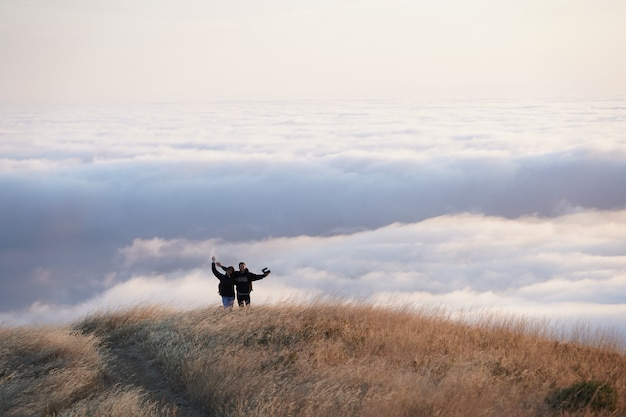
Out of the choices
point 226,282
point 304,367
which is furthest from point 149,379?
point 226,282

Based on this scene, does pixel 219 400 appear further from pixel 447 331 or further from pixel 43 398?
pixel 447 331

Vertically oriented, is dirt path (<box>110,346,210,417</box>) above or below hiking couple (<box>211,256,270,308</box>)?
below

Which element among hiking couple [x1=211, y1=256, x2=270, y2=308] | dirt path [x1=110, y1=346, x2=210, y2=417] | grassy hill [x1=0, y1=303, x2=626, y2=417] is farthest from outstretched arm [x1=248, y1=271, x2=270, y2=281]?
dirt path [x1=110, y1=346, x2=210, y2=417]

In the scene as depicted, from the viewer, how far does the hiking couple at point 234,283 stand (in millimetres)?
21344

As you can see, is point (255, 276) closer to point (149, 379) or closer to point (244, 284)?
point (244, 284)

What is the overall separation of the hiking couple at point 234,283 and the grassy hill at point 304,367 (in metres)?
1.02

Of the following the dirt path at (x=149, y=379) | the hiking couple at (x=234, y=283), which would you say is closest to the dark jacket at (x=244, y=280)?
the hiking couple at (x=234, y=283)

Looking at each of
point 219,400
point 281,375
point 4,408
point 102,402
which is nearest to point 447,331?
point 281,375

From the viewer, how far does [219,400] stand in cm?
1349

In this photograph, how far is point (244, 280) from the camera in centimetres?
2133

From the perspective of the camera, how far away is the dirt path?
1381cm

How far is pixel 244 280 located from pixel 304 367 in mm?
6630

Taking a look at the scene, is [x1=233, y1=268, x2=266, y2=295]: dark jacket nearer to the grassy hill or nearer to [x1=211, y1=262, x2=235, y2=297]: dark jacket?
[x1=211, y1=262, x2=235, y2=297]: dark jacket

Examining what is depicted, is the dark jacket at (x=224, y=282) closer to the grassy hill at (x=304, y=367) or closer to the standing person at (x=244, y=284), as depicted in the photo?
the standing person at (x=244, y=284)
